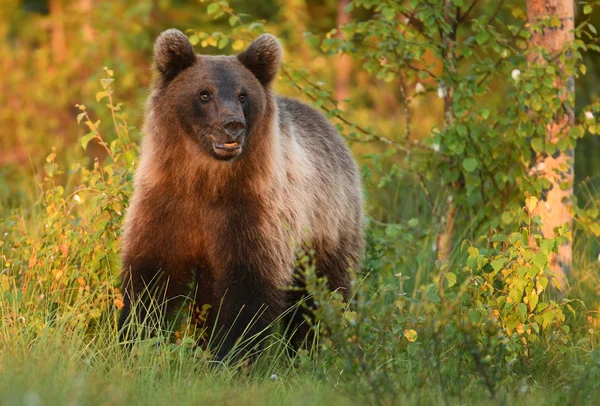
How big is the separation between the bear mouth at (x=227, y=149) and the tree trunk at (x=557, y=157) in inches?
104

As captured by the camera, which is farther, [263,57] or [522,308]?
[263,57]

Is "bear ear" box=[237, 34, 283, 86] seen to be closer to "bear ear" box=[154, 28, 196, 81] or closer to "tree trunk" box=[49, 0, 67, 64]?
"bear ear" box=[154, 28, 196, 81]

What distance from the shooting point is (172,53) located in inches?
217

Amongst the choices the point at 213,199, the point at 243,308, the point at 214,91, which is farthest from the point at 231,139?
the point at 243,308

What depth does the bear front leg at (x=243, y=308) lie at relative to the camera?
539 centimetres

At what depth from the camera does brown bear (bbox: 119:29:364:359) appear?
A: 17.9ft

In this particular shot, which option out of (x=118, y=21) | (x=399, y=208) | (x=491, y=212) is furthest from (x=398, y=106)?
(x=491, y=212)

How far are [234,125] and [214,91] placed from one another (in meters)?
0.30

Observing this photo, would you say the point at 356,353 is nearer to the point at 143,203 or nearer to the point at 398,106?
the point at 143,203

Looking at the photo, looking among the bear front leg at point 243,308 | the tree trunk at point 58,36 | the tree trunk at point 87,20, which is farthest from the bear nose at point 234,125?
the tree trunk at point 58,36

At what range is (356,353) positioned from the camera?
4766mm

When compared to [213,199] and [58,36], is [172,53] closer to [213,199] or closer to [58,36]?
[213,199]

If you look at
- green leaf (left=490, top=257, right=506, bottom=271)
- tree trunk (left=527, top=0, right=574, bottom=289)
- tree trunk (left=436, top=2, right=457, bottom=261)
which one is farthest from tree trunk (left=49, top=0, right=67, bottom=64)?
green leaf (left=490, top=257, right=506, bottom=271)

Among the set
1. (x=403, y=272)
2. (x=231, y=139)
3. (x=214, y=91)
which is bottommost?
(x=403, y=272)
